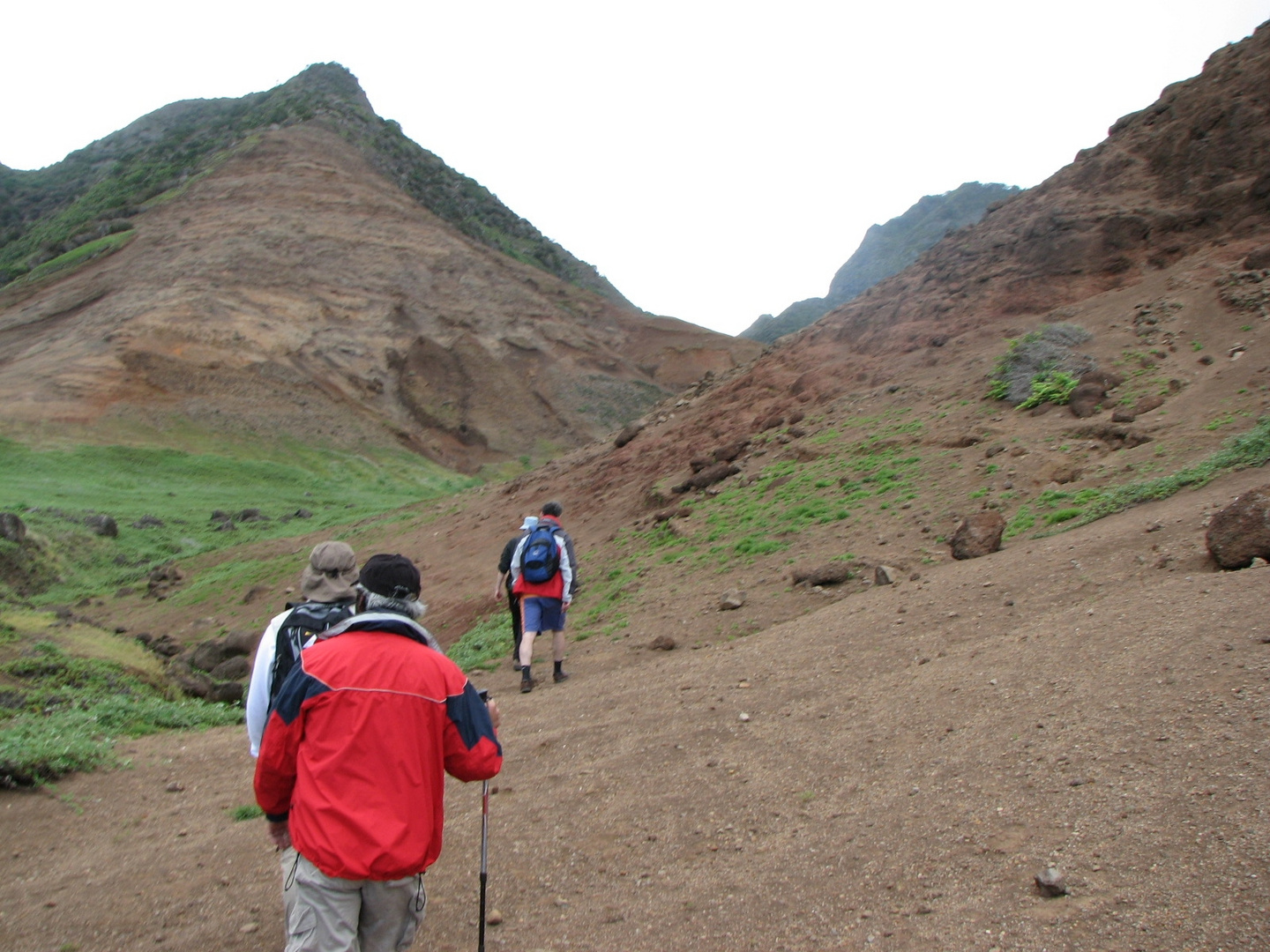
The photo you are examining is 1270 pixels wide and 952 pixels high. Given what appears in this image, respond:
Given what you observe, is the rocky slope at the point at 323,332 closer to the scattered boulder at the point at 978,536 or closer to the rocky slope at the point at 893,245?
Answer: the scattered boulder at the point at 978,536

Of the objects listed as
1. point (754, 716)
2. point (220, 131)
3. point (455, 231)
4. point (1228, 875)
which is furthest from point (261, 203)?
point (1228, 875)

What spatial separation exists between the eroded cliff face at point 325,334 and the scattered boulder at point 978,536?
25.9 metres

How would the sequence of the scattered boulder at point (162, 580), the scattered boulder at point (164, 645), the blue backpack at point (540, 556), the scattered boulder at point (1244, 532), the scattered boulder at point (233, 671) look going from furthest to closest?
the scattered boulder at point (162, 580), the scattered boulder at point (164, 645), the scattered boulder at point (233, 671), the blue backpack at point (540, 556), the scattered boulder at point (1244, 532)

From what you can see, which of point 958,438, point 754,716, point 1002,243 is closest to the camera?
point 754,716

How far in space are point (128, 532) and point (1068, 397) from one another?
60.0ft

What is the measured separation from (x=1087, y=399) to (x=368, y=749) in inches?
443

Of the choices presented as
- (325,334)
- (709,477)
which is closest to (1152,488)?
(709,477)

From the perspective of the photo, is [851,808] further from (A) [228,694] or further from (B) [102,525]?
(B) [102,525]

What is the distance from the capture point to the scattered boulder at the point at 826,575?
343 inches

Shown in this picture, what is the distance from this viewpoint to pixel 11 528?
16.3m

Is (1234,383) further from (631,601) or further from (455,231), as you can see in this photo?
(455,231)

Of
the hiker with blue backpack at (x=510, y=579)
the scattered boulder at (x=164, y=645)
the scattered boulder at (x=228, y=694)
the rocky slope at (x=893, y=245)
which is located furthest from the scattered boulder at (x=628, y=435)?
the rocky slope at (x=893, y=245)

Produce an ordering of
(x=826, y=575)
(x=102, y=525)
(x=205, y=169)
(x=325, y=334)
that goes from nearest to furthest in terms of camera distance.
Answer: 1. (x=826, y=575)
2. (x=102, y=525)
3. (x=325, y=334)
4. (x=205, y=169)

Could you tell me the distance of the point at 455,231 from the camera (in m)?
48.8
